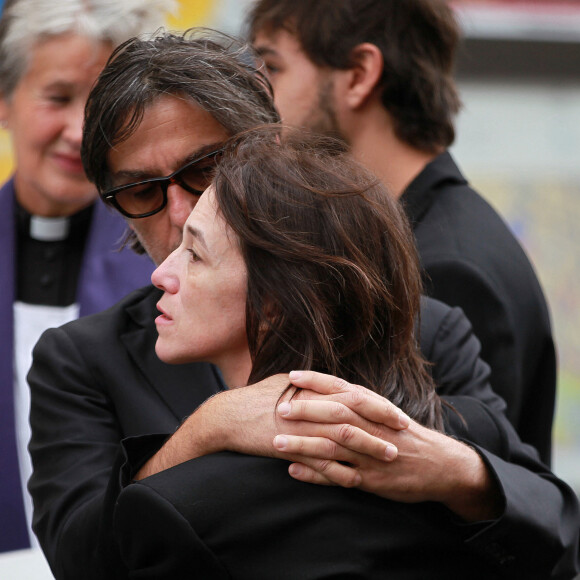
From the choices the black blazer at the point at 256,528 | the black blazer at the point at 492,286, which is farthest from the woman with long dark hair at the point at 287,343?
the black blazer at the point at 492,286

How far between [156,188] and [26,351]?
4.19ft

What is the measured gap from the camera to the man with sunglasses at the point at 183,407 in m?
1.75

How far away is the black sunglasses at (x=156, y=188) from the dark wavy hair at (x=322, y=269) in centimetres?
32

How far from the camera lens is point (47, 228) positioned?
362cm

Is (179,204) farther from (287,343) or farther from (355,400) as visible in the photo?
(355,400)

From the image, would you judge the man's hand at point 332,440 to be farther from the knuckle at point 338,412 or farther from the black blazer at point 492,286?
the black blazer at point 492,286

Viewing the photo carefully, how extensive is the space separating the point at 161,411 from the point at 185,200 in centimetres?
49

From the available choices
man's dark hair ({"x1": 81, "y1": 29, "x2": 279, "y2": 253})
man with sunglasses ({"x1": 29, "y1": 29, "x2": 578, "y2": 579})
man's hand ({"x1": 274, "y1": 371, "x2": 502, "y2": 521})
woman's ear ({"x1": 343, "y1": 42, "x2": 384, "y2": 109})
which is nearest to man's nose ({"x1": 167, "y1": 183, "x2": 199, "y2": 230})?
man with sunglasses ({"x1": 29, "y1": 29, "x2": 578, "y2": 579})

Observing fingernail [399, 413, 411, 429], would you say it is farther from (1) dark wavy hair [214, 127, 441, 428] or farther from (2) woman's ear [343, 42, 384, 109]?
(2) woman's ear [343, 42, 384, 109]

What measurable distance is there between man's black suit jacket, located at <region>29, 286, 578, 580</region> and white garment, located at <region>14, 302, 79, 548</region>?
1.08 meters

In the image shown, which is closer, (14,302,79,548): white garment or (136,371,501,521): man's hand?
(136,371,501,521): man's hand

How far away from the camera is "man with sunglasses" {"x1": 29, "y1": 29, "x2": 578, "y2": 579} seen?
175 centimetres

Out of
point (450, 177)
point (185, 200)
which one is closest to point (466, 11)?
point (450, 177)

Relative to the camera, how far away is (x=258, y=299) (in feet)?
6.10
